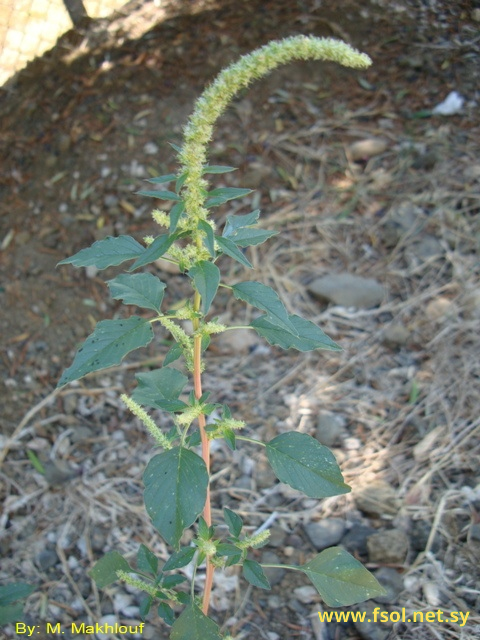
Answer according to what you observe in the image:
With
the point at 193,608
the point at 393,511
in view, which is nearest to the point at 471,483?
the point at 393,511

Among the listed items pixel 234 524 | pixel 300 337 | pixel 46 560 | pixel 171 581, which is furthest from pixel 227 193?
pixel 46 560

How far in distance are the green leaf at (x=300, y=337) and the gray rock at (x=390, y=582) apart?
0.87m

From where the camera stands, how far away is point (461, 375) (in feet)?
7.80

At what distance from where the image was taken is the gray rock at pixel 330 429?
7.48ft

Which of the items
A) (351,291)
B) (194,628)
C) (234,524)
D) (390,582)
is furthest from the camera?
(351,291)

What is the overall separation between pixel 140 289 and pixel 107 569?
72 centimetres

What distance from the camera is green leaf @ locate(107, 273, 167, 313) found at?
4.65ft

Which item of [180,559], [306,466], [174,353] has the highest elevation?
[174,353]

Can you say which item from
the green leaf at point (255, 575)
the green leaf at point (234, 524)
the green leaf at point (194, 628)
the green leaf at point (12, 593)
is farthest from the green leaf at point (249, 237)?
the green leaf at point (12, 593)

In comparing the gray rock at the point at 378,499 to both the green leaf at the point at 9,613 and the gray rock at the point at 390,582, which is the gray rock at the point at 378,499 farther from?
the green leaf at the point at 9,613

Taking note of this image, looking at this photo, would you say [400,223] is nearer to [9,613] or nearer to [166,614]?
[166,614]

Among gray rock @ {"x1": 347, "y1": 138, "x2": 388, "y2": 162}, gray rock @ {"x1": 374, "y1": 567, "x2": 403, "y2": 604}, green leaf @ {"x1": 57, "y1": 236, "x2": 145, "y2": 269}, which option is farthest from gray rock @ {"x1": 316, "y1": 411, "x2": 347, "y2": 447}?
gray rock @ {"x1": 347, "y1": 138, "x2": 388, "y2": 162}

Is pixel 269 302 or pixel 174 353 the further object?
pixel 174 353

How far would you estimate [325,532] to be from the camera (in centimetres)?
202
